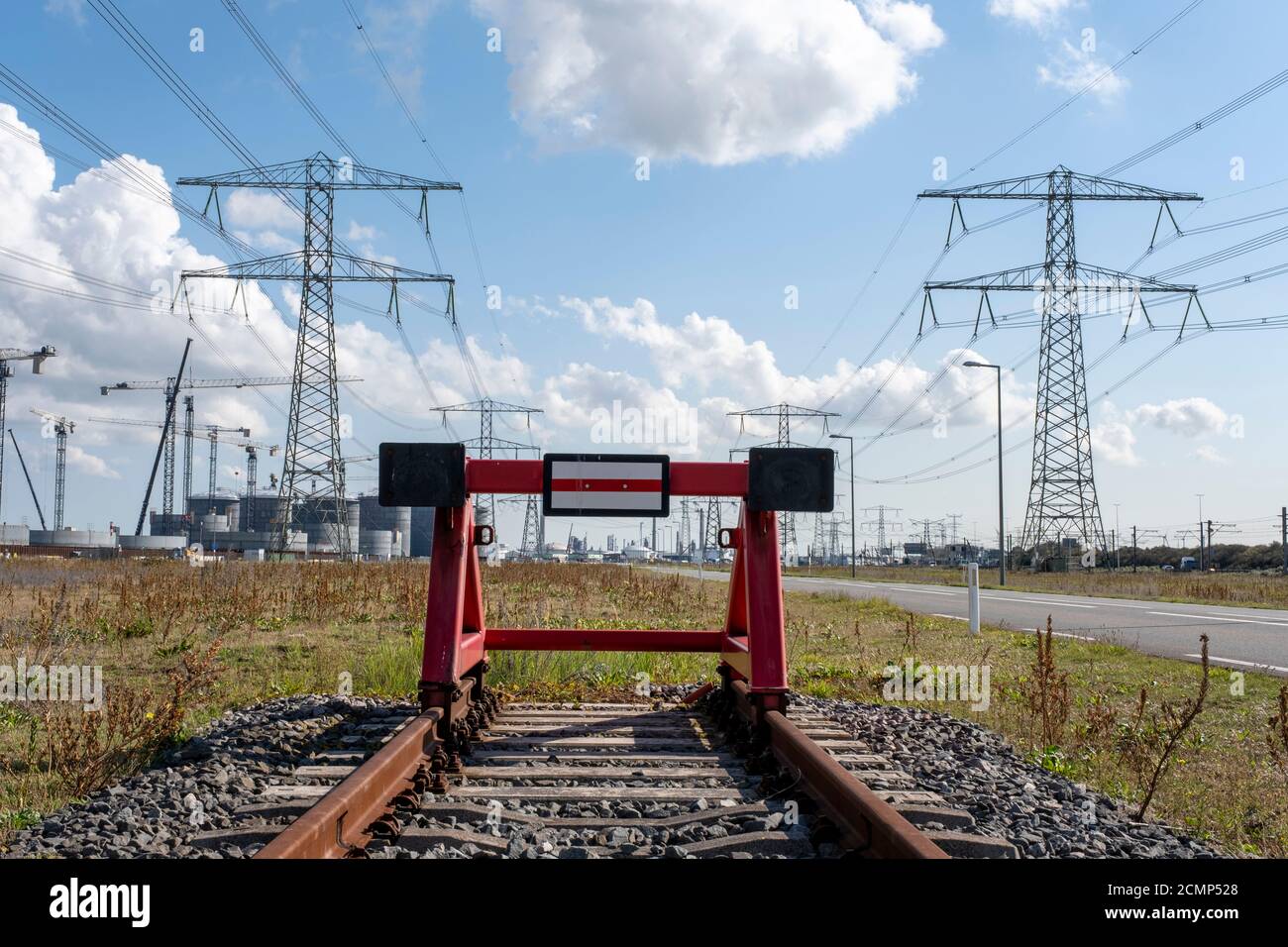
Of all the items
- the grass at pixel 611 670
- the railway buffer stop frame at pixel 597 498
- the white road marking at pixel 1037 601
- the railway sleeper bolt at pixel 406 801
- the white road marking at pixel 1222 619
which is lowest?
the white road marking at pixel 1037 601

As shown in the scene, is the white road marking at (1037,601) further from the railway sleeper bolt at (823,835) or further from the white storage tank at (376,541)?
the white storage tank at (376,541)

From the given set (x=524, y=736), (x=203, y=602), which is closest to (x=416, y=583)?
(x=203, y=602)

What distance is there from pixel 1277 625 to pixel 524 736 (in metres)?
16.4

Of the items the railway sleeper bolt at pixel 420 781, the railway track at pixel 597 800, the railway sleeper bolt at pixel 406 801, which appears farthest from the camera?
the railway sleeper bolt at pixel 420 781

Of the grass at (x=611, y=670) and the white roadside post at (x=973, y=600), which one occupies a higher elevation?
the white roadside post at (x=973, y=600)

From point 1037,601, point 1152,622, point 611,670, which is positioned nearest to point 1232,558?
point 1037,601

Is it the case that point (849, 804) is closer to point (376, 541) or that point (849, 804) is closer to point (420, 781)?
point (420, 781)

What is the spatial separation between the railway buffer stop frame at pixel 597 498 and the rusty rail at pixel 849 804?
0.76 metres

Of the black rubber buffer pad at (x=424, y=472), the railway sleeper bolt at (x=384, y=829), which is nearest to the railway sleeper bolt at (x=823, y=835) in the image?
the railway sleeper bolt at (x=384, y=829)

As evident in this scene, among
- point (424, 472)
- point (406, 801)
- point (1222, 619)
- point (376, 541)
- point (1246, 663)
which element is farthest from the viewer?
point (376, 541)

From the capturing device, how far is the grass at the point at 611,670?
Answer: 5.74 metres

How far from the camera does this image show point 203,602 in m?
14.5

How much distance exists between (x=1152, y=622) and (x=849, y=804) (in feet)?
54.1

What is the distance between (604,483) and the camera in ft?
19.5
